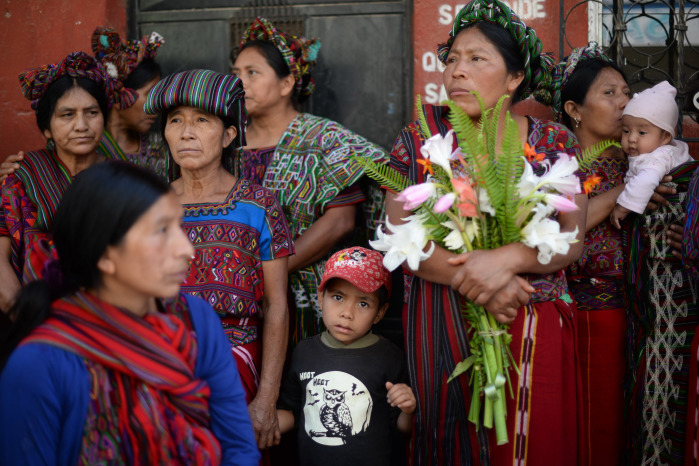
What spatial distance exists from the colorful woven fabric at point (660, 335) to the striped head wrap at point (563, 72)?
2.55 ft

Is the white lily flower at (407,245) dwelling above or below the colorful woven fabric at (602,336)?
above

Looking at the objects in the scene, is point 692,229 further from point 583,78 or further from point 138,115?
point 138,115

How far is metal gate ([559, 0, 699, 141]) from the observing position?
13.2 feet

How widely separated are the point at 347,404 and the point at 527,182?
3.88 feet

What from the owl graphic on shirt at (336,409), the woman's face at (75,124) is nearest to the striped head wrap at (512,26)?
the owl graphic on shirt at (336,409)

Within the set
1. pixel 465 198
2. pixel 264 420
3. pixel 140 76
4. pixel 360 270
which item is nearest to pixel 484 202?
pixel 465 198

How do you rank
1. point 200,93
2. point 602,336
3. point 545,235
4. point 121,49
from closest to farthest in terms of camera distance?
point 545,235 → point 200,93 → point 602,336 → point 121,49

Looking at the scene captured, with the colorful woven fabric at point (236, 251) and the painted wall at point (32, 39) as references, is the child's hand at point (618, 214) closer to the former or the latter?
the colorful woven fabric at point (236, 251)

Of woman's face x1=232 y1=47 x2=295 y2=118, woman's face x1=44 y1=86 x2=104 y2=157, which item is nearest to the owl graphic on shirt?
woman's face x1=44 y1=86 x2=104 y2=157

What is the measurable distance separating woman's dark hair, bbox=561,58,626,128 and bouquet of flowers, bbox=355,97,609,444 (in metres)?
1.22

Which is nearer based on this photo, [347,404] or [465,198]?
[465,198]

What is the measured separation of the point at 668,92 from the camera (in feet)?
11.2

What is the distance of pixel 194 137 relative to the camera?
305 centimetres

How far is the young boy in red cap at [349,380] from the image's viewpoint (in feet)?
9.57
